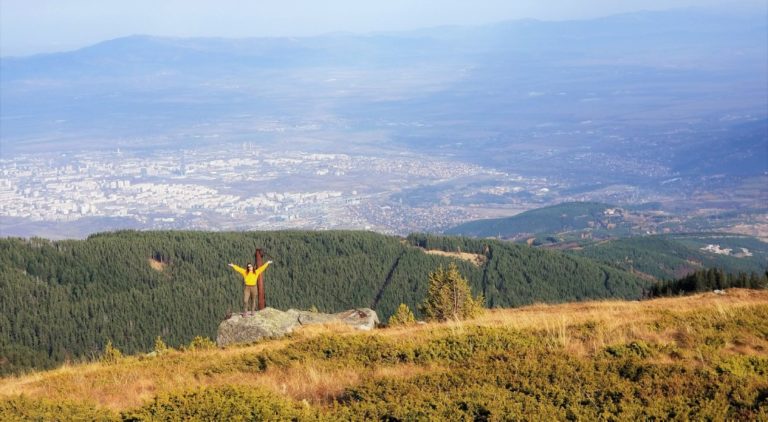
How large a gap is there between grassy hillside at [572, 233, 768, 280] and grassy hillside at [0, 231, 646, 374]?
20.1m

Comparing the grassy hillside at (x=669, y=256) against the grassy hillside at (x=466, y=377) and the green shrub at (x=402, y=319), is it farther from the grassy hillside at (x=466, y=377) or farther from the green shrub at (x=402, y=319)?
the grassy hillside at (x=466, y=377)

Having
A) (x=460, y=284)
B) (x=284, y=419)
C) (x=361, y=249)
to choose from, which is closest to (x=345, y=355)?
(x=284, y=419)

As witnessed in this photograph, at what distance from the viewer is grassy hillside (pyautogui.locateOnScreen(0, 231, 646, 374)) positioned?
108750 mm

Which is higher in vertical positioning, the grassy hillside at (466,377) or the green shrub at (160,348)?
the grassy hillside at (466,377)

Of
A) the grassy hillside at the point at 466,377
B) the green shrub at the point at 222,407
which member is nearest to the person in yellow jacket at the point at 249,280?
the grassy hillside at the point at 466,377

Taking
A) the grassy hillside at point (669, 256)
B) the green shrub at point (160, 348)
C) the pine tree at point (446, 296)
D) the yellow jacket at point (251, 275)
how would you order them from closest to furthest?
the green shrub at point (160, 348) → the yellow jacket at point (251, 275) → the pine tree at point (446, 296) → the grassy hillside at point (669, 256)

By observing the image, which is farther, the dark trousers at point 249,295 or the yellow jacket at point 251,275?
the dark trousers at point 249,295

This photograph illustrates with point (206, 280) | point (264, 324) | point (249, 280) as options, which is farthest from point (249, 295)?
point (206, 280)

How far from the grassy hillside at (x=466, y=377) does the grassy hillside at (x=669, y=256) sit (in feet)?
473

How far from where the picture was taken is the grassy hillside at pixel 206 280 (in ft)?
357

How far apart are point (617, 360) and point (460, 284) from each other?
32749 millimetres

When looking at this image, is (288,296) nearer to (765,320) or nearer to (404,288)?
(404,288)

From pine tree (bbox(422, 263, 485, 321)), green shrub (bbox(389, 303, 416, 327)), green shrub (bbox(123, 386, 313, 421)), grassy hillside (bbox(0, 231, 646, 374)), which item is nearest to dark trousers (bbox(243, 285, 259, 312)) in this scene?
green shrub (bbox(389, 303, 416, 327))

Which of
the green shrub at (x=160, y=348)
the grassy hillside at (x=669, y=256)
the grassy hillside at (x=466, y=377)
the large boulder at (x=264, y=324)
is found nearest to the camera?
the grassy hillside at (x=466, y=377)
